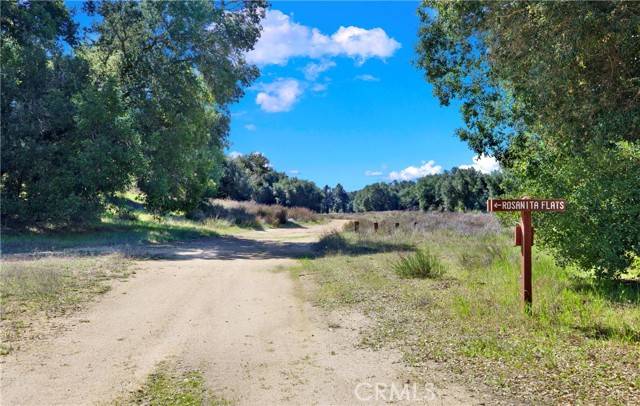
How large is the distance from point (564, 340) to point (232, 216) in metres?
29.8

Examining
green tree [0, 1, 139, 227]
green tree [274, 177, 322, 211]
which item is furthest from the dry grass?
green tree [274, 177, 322, 211]

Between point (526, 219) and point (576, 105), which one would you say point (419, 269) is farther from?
point (576, 105)

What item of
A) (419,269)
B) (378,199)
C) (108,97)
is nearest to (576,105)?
(419,269)

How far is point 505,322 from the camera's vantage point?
583 cm

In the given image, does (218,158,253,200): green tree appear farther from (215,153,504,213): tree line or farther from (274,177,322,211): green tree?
(274,177,322,211): green tree

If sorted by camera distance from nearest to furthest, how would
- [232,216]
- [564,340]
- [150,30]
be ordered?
[564,340] → [150,30] → [232,216]

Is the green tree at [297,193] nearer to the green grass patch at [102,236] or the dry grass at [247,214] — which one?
the dry grass at [247,214]

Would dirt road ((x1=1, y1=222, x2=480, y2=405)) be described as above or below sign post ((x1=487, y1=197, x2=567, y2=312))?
below

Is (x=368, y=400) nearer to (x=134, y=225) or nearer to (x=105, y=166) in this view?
(x=105, y=166)

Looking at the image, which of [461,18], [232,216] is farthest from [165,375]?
[232,216]

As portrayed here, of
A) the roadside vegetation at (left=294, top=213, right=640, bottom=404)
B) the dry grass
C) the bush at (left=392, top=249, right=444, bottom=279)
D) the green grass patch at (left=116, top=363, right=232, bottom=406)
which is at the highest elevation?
the dry grass

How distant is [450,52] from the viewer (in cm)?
1240

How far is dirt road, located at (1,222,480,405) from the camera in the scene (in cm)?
404

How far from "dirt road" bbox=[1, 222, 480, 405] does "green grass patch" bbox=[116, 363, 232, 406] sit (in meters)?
0.12
